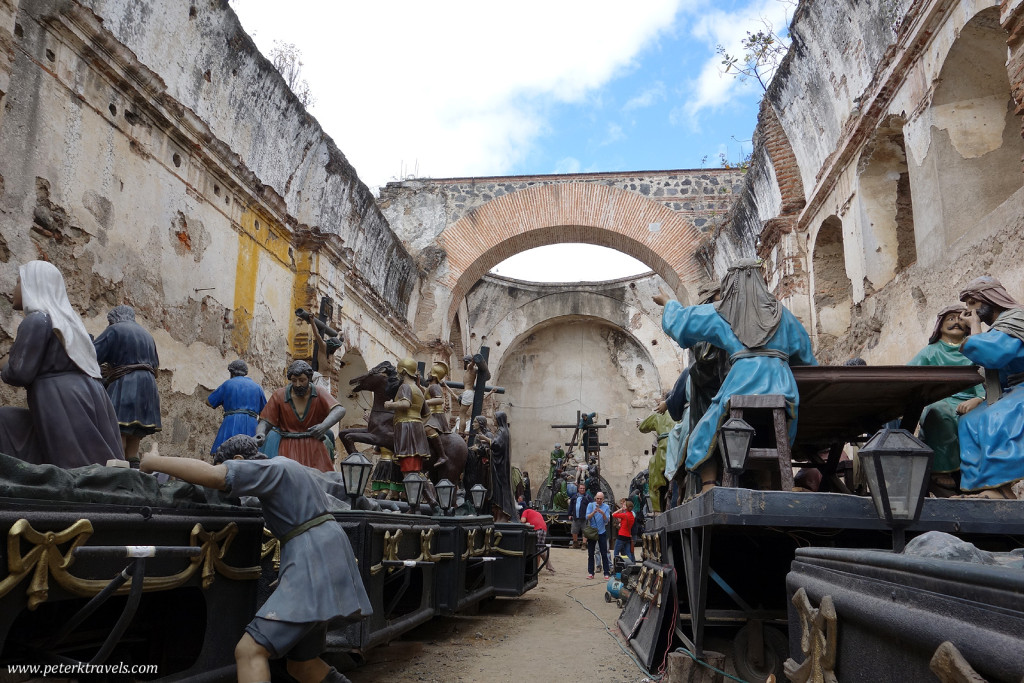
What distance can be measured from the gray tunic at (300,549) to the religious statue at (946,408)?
330cm

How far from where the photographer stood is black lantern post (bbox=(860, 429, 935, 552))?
2.89 meters

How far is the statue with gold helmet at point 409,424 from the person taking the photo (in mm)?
6871

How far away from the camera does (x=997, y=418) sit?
3832 millimetres

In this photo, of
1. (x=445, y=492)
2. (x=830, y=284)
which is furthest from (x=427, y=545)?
(x=830, y=284)

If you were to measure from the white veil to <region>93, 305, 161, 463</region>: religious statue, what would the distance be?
3.92ft

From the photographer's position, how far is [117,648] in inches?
109

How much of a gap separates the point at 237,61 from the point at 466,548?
267 inches

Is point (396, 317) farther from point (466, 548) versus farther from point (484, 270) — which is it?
point (466, 548)

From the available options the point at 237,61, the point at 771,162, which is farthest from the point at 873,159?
the point at 237,61

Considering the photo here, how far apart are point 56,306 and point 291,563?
6.23 ft

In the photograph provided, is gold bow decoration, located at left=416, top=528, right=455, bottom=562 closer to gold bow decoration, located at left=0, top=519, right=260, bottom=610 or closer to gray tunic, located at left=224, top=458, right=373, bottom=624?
gray tunic, located at left=224, top=458, right=373, bottom=624

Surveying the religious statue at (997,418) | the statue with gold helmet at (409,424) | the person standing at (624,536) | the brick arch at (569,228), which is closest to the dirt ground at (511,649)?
the statue with gold helmet at (409,424)

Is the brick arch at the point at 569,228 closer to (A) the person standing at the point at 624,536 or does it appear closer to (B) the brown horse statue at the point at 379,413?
(A) the person standing at the point at 624,536

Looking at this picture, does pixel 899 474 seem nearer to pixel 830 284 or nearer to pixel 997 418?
pixel 997 418
